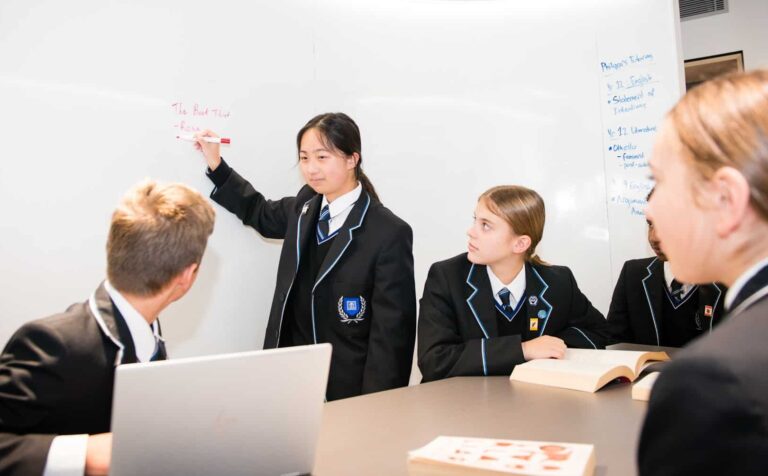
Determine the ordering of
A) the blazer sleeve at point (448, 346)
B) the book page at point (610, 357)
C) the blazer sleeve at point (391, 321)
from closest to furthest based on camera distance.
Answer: the book page at point (610, 357) < the blazer sleeve at point (448, 346) < the blazer sleeve at point (391, 321)

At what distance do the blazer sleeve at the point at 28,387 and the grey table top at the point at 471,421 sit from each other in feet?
1.52

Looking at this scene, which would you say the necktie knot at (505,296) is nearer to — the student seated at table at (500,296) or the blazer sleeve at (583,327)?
the student seated at table at (500,296)

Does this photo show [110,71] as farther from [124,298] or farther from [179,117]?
[124,298]

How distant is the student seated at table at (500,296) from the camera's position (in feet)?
6.63

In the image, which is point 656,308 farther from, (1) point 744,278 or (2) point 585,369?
(1) point 744,278

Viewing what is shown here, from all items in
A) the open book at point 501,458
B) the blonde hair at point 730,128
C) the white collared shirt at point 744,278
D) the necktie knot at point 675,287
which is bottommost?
the open book at point 501,458

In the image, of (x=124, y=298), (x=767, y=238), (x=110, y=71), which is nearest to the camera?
(x=767, y=238)

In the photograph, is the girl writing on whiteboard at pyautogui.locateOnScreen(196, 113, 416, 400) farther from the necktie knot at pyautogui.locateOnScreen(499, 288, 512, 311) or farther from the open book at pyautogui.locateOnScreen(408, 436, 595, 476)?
the open book at pyautogui.locateOnScreen(408, 436, 595, 476)

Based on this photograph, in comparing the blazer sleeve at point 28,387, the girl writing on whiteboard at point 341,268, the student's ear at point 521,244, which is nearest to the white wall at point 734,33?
the student's ear at point 521,244

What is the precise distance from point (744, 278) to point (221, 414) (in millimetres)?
721

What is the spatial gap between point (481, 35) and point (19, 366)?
2.70 metres

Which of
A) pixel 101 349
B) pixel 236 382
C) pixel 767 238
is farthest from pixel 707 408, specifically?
pixel 101 349

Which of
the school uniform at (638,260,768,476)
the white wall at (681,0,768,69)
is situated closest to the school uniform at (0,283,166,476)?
the school uniform at (638,260,768,476)

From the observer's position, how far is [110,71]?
212 centimetres
